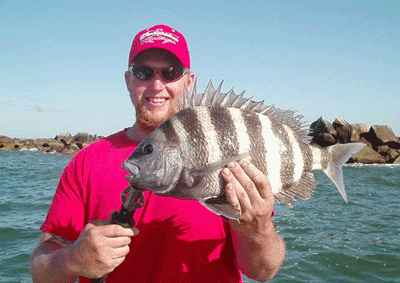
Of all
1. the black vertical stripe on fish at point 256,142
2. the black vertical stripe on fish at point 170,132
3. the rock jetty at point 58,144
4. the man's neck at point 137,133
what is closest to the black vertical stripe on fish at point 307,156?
the black vertical stripe on fish at point 256,142

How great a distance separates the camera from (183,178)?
2.05 m

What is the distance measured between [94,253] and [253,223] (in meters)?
0.99

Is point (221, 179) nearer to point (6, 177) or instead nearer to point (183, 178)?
point (183, 178)

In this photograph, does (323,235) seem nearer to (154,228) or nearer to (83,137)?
(154,228)

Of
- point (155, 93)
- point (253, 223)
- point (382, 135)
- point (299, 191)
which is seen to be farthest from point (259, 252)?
point (382, 135)

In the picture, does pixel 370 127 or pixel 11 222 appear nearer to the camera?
pixel 11 222

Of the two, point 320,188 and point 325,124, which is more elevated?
point 325,124

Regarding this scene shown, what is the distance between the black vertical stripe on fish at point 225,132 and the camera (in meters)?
2.12

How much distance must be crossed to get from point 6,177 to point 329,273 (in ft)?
62.0

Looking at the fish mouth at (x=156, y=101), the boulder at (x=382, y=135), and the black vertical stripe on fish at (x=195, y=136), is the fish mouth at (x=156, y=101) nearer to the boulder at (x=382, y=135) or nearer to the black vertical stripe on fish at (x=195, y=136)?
the black vertical stripe on fish at (x=195, y=136)

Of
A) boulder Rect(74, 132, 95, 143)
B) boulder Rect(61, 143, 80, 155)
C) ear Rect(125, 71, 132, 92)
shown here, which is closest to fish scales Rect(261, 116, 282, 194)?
ear Rect(125, 71, 132, 92)

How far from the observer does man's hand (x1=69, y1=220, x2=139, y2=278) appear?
6.79ft

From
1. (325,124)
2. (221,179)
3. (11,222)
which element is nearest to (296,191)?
(221,179)

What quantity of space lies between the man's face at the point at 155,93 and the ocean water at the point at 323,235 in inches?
164
